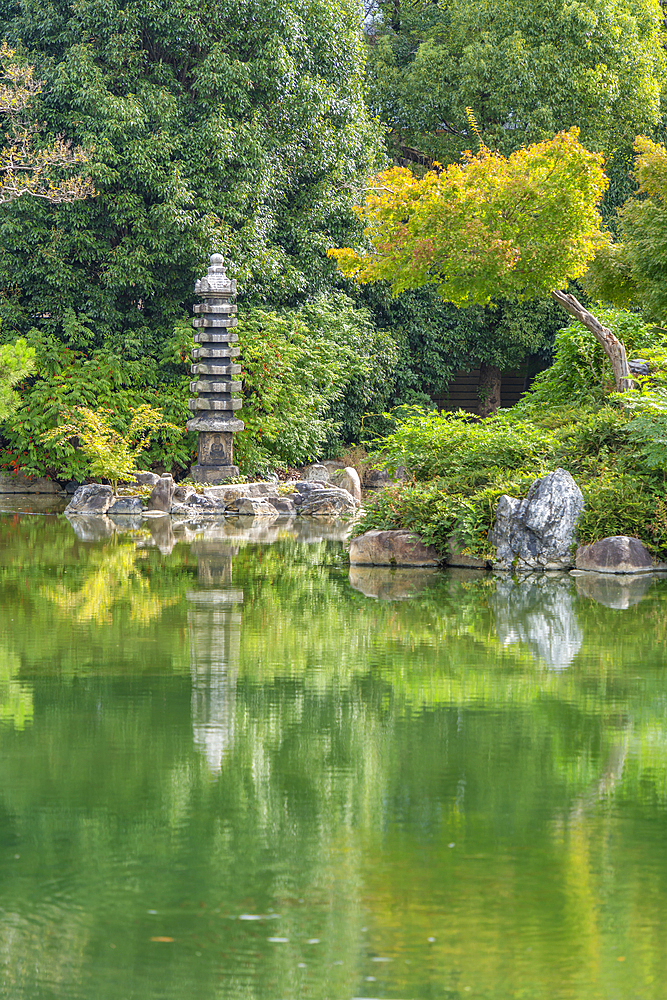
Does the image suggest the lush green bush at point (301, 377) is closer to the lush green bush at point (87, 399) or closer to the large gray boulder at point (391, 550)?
the lush green bush at point (87, 399)

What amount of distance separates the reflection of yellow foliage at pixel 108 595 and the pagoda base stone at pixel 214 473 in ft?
23.9

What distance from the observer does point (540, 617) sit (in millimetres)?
7977

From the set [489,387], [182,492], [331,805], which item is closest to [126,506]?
[182,492]

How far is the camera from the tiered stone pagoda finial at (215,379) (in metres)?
18.1

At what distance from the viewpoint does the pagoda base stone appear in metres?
18.1

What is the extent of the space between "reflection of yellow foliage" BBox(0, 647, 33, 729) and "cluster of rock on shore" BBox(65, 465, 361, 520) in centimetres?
994

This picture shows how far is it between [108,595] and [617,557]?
13.8 ft

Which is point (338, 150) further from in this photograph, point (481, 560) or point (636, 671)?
point (636, 671)

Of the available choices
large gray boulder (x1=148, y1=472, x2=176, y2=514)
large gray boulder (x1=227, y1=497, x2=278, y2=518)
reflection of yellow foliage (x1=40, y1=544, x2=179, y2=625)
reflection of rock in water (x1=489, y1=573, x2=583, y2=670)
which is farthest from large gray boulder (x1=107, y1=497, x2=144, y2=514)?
reflection of rock in water (x1=489, y1=573, x2=583, y2=670)

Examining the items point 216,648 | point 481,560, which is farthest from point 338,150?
point 216,648

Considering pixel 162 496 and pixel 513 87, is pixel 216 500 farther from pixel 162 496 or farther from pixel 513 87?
pixel 513 87

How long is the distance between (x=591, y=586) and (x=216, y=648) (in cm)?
382

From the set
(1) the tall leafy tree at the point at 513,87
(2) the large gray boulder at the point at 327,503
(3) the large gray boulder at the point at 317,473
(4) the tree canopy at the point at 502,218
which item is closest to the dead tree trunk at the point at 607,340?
(4) the tree canopy at the point at 502,218

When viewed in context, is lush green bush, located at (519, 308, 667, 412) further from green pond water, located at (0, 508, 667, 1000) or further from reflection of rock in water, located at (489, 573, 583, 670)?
green pond water, located at (0, 508, 667, 1000)
